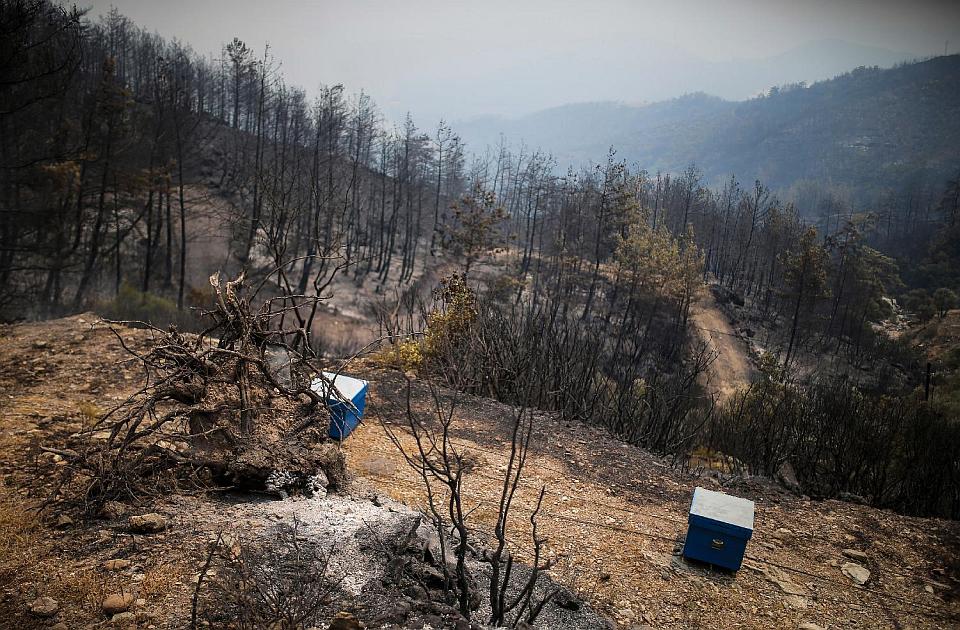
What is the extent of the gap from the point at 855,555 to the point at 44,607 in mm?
A: 7435

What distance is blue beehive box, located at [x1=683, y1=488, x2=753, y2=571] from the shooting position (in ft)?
18.1

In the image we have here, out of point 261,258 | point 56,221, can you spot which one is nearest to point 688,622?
point 56,221

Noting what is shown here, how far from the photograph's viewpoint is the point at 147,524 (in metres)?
4.29

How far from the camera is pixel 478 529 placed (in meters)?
5.86

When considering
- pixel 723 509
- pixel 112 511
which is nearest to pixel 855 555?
pixel 723 509

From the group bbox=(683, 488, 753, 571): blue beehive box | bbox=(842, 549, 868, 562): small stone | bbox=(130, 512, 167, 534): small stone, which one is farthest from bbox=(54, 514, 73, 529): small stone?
bbox=(842, 549, 868, 562): small stone

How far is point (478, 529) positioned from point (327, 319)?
2309 cm

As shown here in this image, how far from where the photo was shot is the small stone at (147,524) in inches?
168

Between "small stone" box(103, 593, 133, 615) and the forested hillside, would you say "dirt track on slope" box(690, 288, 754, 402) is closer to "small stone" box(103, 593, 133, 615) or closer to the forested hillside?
the forested hillside

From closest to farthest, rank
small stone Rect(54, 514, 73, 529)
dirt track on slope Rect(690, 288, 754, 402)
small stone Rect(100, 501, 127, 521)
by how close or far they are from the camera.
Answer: small stone Rect(54, 514, 73, 529) → small stone Rect(100, 501, 127, 521) → dirt track on slope Rect(690, 288, 754, 402)

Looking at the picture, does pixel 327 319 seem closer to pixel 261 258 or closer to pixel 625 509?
pixel 261 258

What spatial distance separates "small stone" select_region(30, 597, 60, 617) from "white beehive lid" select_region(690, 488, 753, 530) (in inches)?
198

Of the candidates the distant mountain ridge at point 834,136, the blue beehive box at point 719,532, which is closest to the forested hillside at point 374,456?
the blue beehive box at point 719,532

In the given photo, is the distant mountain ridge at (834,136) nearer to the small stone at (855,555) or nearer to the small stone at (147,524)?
the small stone at (855,555)
